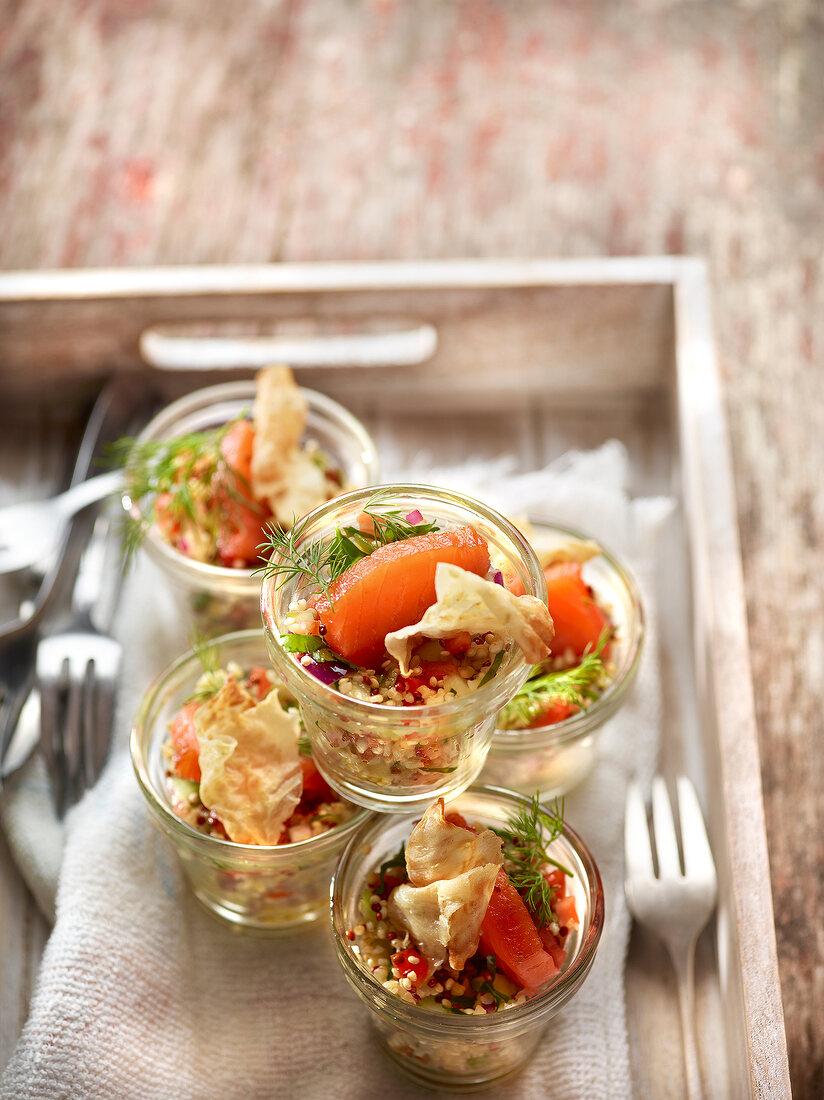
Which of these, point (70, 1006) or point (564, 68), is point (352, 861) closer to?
point (70, 1006)

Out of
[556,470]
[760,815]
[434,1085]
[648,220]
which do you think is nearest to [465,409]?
[556,470]

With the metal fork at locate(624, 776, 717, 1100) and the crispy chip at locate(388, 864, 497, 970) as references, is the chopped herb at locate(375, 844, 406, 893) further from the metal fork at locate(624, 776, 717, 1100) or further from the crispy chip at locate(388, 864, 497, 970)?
the metal fork at locate(624, 776, 717, 1100)

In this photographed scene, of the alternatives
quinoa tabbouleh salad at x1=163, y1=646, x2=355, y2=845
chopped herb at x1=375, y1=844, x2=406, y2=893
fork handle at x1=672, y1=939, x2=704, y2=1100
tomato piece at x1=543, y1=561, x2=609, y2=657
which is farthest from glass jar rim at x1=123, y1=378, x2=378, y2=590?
fork handle at x1=672, y1=939, x2=704, y2=1100

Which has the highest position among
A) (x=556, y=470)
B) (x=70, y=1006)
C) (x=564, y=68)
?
(x=564, y=68)

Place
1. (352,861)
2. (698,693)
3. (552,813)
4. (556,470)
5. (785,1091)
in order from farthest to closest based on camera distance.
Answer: (556,470) < (698,693) < (552,813) < (352,861) < (785,1091)

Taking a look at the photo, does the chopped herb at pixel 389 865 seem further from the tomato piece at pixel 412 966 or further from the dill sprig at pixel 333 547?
the dill sprig at pixel 333 547

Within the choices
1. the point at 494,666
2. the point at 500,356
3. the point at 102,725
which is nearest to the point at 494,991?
the point at 494,666

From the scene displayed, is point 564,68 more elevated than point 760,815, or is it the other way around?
point 564,68
